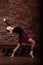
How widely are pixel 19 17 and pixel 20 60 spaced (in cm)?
47

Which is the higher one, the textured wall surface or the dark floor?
the textured wall surface

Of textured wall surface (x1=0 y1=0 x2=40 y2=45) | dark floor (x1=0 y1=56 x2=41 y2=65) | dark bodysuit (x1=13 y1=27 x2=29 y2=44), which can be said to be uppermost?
textured wall surface (x1=0 y1=0 x2=40 y2=45)

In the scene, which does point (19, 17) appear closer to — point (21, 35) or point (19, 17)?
point (19, 17)

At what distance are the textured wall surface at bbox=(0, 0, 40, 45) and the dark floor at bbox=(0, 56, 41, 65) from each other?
0.59ft

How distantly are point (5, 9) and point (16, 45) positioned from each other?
1.32 feet

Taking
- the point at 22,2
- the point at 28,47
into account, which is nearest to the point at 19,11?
the point at 22,2

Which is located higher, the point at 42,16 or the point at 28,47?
the point at 42,16

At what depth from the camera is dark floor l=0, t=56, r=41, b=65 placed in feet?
15.0

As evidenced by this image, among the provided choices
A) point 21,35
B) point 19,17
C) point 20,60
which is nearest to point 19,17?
point 19,17

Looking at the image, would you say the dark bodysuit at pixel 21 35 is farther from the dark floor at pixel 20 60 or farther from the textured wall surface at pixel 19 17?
the dark floor at pixel 20 60

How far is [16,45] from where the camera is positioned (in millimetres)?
4738

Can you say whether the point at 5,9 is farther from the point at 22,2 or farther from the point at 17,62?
the point at 17,62

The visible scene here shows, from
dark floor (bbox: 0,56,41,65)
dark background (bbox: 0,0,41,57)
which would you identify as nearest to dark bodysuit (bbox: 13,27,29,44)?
dark background (bbox: 0,0,41,57)

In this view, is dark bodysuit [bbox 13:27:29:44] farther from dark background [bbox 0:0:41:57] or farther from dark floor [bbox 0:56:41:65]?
dark floor [bbox 0:56:41:65]
